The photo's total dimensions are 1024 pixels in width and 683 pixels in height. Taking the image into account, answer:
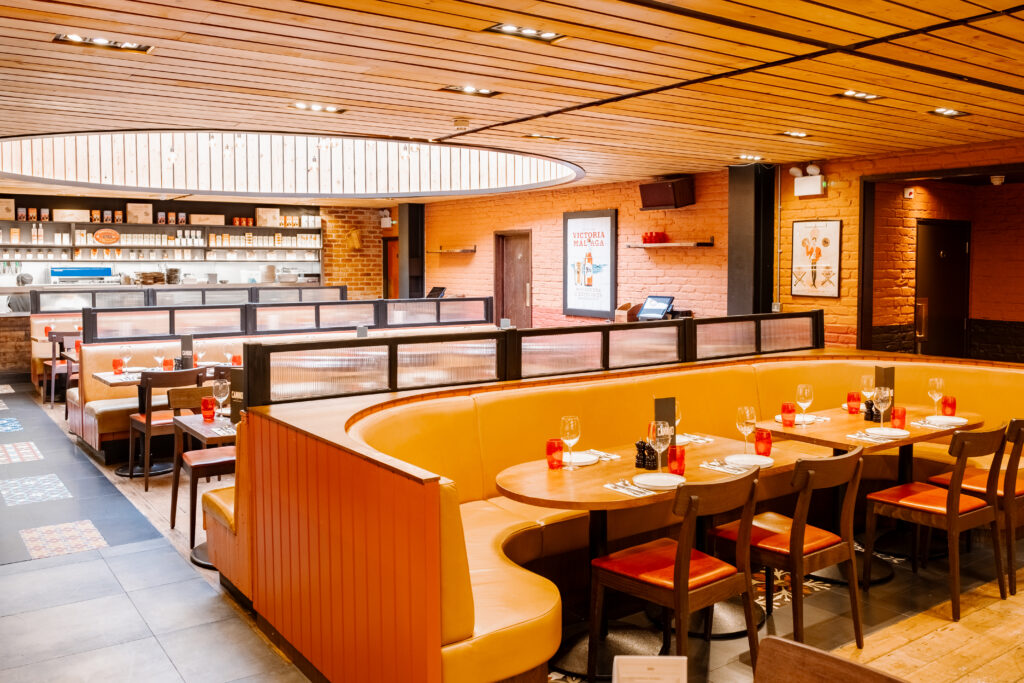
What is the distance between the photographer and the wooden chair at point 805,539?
134 inches

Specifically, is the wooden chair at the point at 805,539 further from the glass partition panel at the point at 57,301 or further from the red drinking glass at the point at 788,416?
the glass partition panel at the point at 57,301

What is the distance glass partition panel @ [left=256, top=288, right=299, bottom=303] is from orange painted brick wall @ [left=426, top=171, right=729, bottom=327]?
2.46 m

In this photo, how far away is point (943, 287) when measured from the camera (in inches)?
354

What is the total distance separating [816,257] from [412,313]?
14.5ft

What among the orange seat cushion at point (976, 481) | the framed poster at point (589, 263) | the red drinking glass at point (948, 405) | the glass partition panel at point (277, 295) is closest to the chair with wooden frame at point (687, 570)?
the orange seat cushion at point (976, 481)

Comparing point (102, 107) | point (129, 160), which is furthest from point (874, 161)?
point (129, 160)

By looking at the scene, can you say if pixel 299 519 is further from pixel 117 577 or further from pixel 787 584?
pixel 787 584

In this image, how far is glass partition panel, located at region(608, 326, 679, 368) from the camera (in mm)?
5520

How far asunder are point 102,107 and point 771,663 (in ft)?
17.9

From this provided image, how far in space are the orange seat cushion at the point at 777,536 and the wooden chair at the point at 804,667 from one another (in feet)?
6.93

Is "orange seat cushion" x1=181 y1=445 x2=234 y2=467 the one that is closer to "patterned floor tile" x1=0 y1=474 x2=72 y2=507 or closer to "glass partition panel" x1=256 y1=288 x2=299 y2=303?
"patterned floor tile" x1=0 y1=474 x2=72 y2=507

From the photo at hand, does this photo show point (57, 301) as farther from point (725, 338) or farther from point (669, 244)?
point (725, 338)

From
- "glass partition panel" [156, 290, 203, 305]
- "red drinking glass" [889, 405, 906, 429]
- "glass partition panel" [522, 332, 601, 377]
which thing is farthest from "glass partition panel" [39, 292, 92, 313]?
"red drinking glass" [889, 405, 906, 429]

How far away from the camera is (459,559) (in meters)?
2.65
